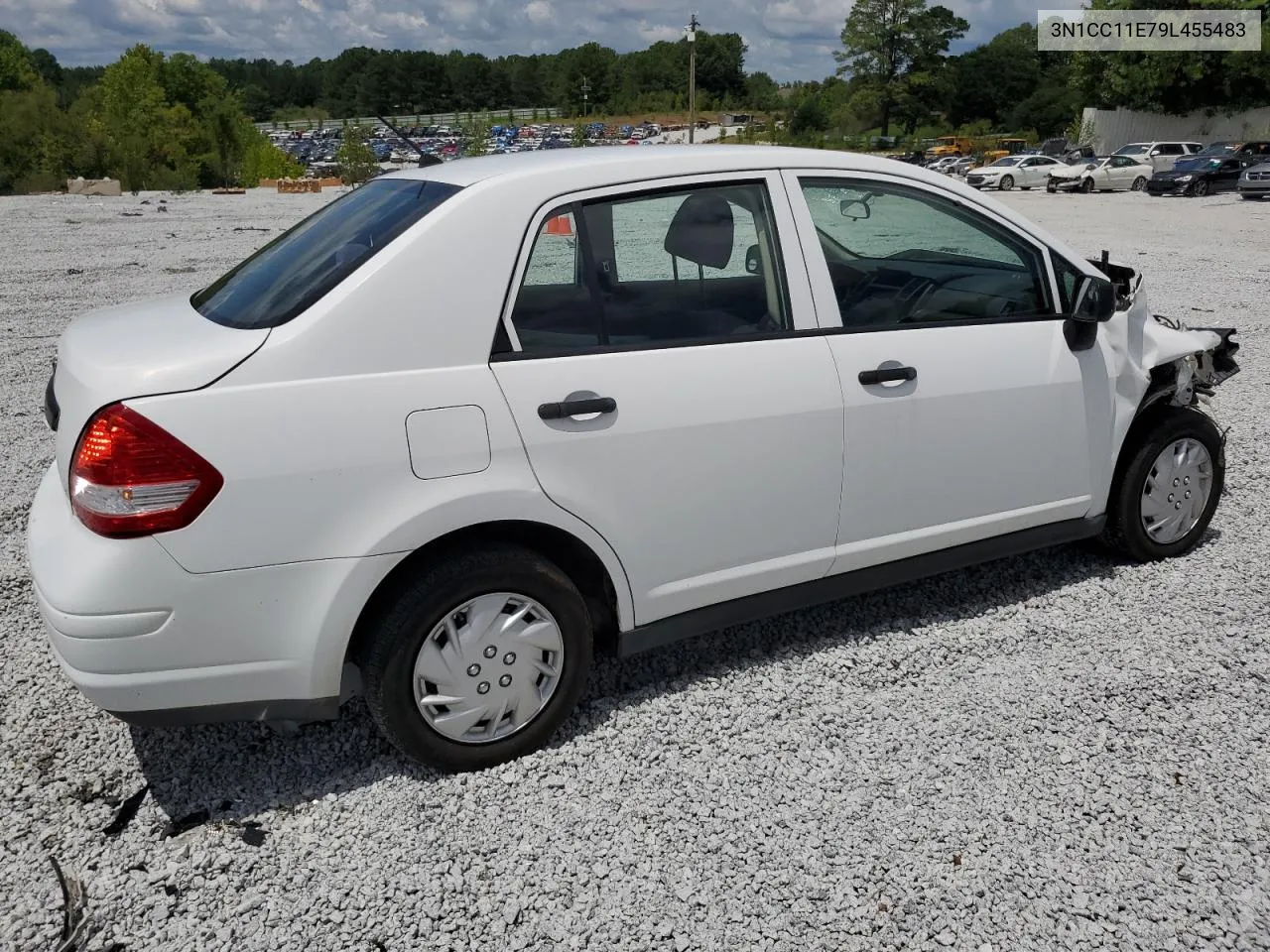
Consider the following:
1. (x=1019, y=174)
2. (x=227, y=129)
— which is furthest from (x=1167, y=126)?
(x=227, y=129)

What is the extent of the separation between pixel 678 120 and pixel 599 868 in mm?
110179

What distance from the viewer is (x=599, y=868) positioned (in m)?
2.71

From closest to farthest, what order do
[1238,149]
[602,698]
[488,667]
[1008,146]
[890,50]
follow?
[488,667], [602,698], [1238,149], [1008,146], [890,50]

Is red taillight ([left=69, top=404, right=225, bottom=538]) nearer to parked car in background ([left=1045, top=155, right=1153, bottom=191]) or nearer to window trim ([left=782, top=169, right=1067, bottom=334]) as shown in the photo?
window trim ([left=782, top=169, right=1067, bottom=334])

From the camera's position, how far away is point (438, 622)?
2.83 meters

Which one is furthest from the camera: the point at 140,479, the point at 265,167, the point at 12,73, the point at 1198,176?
the point at 12,73

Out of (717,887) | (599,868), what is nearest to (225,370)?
(599,868)

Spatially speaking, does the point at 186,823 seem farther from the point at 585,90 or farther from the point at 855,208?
the point at 585,90

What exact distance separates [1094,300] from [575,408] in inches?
81.6

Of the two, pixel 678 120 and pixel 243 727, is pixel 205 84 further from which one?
pixel 243 727

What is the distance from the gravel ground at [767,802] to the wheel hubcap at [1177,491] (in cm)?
26

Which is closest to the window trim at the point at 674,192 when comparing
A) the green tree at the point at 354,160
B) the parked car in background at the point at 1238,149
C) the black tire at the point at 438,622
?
the black tire at the point at 438,622

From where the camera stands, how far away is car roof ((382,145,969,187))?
10.1 ft

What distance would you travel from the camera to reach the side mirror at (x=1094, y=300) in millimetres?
3676
